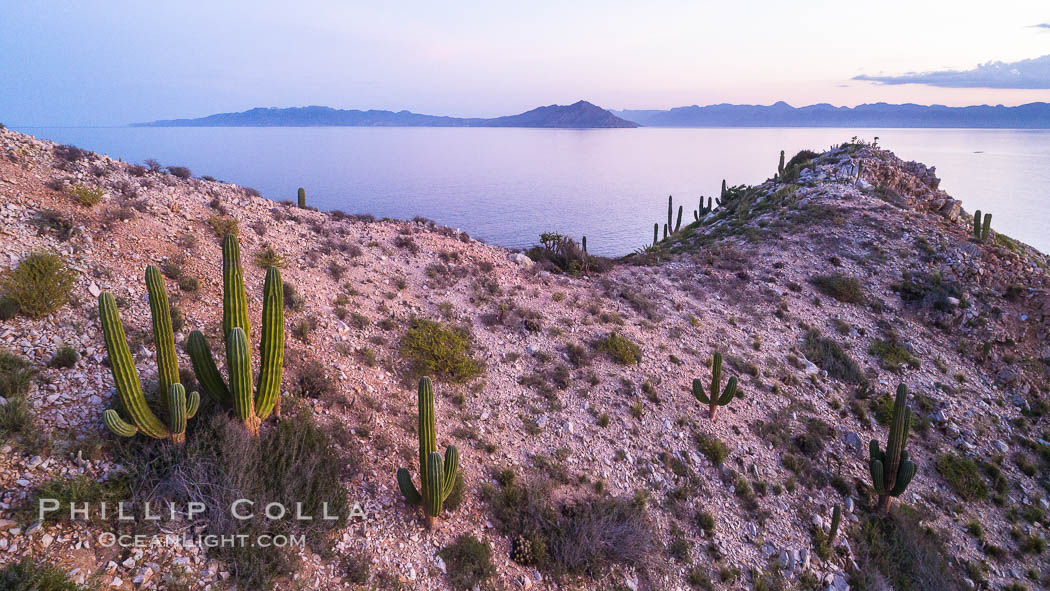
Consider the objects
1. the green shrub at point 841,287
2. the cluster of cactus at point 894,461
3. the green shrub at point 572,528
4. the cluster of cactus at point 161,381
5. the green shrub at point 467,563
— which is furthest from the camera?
the green shrub at point 841,287

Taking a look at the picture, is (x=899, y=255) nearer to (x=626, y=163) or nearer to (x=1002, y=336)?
(x=1002, y=336)

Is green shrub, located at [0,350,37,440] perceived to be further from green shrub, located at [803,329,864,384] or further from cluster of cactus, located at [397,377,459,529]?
green shrub, located at [803,329,864,384]

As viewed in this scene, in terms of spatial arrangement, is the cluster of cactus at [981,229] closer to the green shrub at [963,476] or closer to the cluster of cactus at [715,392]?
the green shrub at [963,476]

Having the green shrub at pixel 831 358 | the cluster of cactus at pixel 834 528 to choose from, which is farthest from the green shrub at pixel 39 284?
the green shrub at pixel 831 358

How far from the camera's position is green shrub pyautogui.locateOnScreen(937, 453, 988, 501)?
35.4ft

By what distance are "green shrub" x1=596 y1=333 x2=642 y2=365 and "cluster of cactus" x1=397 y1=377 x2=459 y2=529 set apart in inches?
253

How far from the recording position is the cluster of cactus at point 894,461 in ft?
32.7

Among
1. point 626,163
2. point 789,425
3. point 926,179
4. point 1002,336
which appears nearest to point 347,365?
point 789,425

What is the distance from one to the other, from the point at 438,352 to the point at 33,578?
7.07 meters

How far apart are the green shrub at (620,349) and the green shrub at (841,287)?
9.34 metres

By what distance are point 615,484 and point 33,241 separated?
12.2 m

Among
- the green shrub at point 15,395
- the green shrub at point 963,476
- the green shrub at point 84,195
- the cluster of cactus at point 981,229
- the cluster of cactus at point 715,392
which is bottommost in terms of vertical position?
the green shrub at point 963,476

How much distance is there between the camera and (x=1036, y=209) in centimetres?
5041

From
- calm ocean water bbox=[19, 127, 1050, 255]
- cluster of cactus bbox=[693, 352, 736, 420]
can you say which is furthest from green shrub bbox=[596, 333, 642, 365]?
calm ocean water bbox=[19, 127, 1050, 255]
